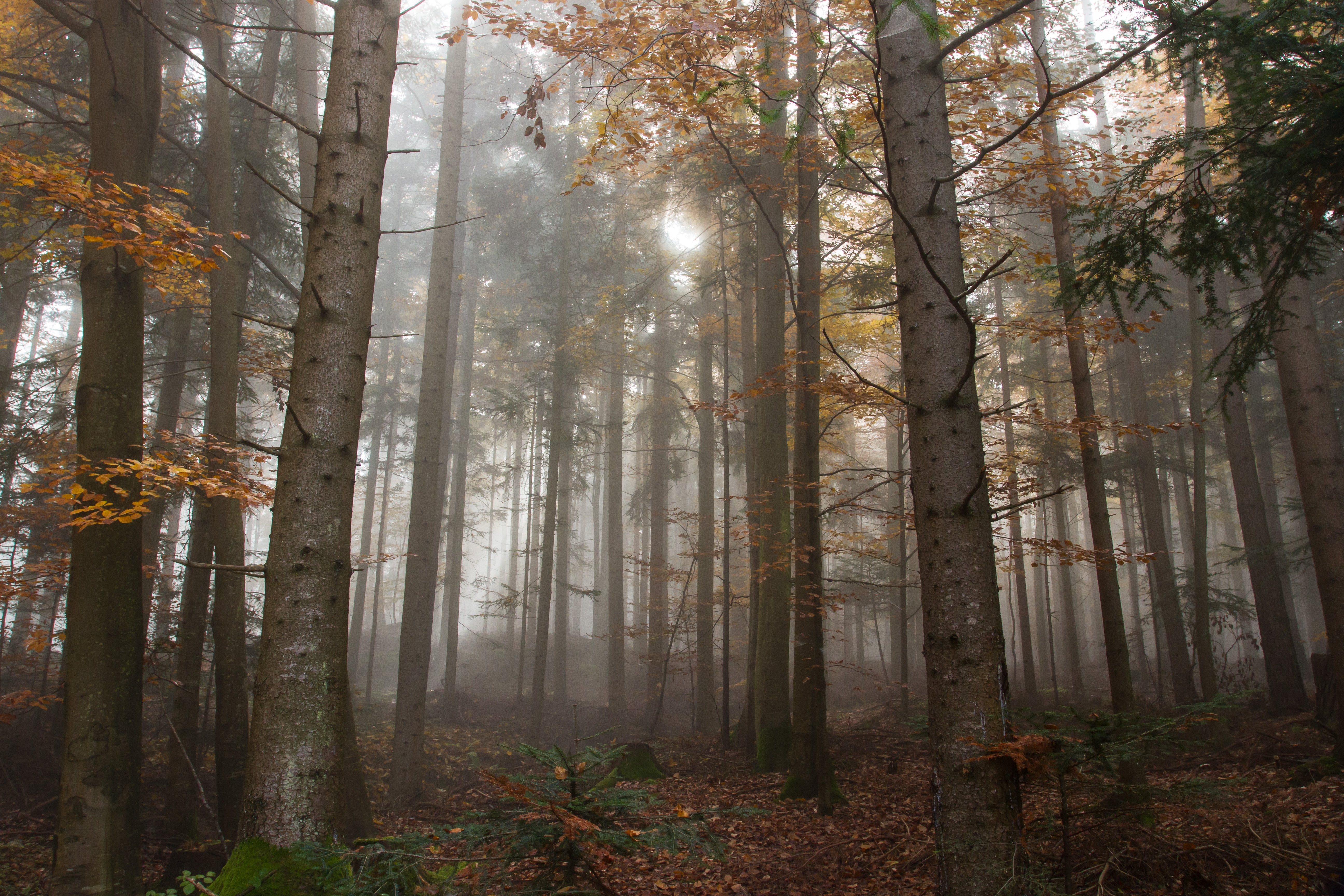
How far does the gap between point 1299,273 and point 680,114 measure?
17.4 feet

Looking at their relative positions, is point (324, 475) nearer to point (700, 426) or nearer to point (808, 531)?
point (808, 531)

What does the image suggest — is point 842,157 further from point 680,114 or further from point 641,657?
point 641,657

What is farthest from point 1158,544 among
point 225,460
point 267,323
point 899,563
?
point 225,460

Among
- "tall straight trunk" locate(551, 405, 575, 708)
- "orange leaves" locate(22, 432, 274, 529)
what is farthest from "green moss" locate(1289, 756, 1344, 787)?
"tall straight trunk" locate(551, 405, 575, 708)

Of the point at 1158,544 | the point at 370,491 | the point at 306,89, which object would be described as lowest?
the point at 1158,544

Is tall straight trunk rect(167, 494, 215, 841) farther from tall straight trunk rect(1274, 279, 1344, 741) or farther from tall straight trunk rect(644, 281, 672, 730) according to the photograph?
tall straight trunk rect(1274, 279, 1344, 741)

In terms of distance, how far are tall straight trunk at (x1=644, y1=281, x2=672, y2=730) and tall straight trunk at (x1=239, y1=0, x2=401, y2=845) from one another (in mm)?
11602

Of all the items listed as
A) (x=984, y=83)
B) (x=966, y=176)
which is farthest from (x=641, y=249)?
(x=984, y=83)

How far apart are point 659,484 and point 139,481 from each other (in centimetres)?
1252

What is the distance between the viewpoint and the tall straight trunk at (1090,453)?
6227 millimetres

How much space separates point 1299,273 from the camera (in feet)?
16.3

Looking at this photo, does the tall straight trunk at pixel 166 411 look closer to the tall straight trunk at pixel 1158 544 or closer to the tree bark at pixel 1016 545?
the tree bark at pixel 1016 545

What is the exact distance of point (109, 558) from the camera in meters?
5.14

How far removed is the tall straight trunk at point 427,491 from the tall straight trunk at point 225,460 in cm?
A: 202
